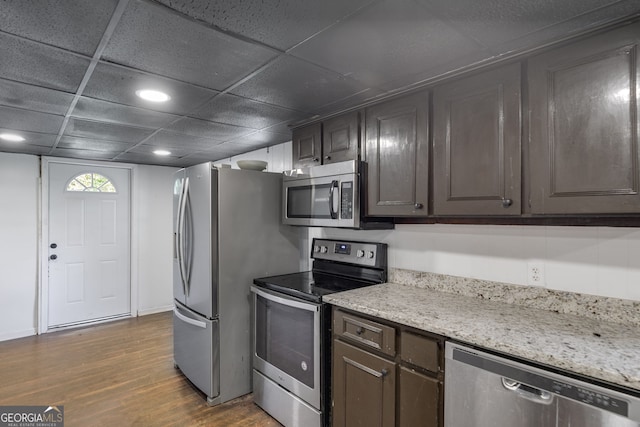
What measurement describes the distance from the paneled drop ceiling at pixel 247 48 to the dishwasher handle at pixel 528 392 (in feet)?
4.40

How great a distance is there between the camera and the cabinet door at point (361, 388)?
1668mm

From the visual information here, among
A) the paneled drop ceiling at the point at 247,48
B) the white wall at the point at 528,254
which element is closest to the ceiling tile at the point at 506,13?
the paneled drop ceiling at the point at 247,48

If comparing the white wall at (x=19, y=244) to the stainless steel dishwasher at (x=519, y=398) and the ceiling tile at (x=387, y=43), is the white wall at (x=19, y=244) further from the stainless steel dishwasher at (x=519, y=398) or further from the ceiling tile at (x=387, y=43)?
the stainless steel dishwasher at (x=519, y=398)

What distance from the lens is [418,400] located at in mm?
1545

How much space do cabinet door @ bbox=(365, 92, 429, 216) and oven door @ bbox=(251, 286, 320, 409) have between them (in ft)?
2.52

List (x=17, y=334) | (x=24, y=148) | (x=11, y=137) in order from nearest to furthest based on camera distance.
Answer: (x=11, y=137) < (x=24, y=148) < (x=17, y=334)

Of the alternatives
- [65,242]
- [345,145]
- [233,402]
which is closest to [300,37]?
[345,145]

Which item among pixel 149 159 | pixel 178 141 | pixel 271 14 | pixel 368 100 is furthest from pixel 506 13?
pixel 149 159

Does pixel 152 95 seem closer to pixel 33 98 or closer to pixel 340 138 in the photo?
pixel 33 98

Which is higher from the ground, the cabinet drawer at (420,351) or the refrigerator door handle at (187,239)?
the refrigerator door handle at (187,239)

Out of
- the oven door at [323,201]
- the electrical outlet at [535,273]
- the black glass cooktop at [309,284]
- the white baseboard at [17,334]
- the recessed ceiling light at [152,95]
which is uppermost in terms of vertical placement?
the recessed ceiling light at [152,95]

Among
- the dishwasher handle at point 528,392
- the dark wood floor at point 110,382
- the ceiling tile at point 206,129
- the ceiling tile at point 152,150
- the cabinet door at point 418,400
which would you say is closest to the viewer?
the dishwasher handle at point 528,392

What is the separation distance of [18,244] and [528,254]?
5075mm

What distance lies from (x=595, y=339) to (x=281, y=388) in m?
1.80
